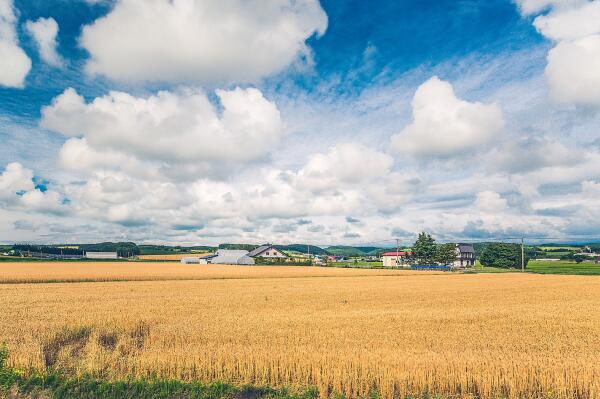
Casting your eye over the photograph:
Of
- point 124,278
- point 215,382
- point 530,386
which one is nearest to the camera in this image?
point 530,386

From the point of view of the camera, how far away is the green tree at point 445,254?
134 m

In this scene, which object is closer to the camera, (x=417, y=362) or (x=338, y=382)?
(x=338, y=382)

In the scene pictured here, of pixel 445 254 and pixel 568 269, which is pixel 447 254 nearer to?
pixel 445 254

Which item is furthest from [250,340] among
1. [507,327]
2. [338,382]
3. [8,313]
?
[8,313]

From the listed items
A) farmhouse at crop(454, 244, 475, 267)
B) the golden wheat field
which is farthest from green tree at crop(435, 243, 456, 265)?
the golden wheat field

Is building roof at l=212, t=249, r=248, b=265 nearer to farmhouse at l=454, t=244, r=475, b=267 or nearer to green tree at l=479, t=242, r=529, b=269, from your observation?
green tree at l=479, t=242, r=529, b=269

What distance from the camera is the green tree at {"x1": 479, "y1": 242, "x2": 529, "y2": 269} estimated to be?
436 feet

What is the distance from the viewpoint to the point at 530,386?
→ 10.7m

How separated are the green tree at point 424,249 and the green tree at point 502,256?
22906mm

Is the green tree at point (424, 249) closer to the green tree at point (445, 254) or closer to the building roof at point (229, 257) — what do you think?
the green tree at point (445, 254)

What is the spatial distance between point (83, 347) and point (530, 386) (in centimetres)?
1595

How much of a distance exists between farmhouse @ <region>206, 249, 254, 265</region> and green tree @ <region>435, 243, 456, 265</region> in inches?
2536

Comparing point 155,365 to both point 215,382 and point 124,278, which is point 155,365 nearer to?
point 215,382

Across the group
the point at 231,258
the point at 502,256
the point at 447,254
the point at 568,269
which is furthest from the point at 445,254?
the point at 231,258
